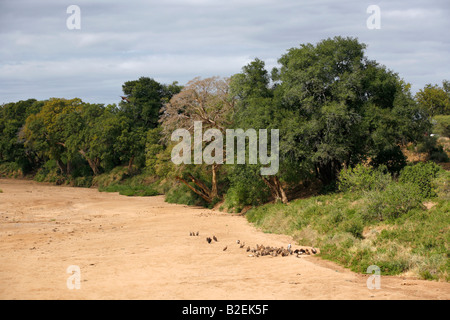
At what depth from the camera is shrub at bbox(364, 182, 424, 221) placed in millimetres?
16109

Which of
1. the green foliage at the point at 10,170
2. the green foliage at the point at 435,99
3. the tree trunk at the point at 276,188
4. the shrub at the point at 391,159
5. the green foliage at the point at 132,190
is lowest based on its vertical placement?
the green foliage at the point at 132,190

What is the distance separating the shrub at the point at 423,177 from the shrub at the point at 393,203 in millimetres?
1268

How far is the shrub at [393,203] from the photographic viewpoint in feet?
52.9

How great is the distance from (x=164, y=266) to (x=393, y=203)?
8.21 m

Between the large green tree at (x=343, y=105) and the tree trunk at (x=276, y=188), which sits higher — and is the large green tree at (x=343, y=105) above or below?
above

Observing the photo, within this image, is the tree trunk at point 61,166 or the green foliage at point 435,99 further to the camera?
the tree trunk at point 61,166

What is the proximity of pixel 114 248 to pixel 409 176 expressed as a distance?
12.5 m

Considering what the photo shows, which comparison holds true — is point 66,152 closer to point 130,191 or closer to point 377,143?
point 130,191

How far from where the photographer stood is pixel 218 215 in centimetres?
2675

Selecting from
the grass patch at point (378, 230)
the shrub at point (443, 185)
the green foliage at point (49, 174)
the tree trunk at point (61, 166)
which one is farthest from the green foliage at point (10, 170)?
the shrub at point (443, 185)

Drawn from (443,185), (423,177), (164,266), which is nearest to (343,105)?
(423,177)

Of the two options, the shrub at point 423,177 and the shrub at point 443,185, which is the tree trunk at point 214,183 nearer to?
the shrub at point 423,177

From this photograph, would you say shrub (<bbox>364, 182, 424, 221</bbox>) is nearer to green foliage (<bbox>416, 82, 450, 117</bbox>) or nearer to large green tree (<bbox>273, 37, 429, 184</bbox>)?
large green tree (<bbox>273, 37, 429, 184</bbox>)
